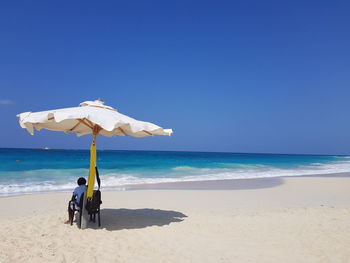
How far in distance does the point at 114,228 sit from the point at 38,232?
1447 millimetres

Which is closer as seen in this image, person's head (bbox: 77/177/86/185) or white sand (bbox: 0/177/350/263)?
white sand (bbox: 0/177/350/263)

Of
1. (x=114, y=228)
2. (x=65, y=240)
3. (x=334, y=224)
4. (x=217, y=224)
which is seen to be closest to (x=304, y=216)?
(x=334, y=224)

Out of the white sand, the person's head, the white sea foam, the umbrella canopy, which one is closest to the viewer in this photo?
the white sand

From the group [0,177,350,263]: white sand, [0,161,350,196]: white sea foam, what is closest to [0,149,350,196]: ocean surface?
[0,161,350,196]: white sea foam

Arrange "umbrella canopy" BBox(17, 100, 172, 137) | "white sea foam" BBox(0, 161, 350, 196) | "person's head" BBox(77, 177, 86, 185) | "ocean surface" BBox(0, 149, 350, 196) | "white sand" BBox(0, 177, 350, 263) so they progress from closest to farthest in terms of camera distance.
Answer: "white sand" BBox(0, 177, 350, 263) → "umbrella canopy" BBox(17, 100, 172, 137) → "person's head" BBox(77, 177, 86, 185) → "white sea foam" BBox(0, 161, 350, 196) → "ocean surface" BBox(0, 149, 350, 196)

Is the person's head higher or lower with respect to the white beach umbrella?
lower

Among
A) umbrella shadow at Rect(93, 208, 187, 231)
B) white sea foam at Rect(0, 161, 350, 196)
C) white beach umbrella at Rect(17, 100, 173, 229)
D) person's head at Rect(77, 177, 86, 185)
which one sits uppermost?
white beach umbrella at Rect(17, 100, 173, 229)

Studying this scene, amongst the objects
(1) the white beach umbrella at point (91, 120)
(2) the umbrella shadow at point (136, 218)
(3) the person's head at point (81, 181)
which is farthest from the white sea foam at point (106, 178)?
(1) the white beach umbrella at point (91, 120)

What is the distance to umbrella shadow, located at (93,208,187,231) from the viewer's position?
6.40 m

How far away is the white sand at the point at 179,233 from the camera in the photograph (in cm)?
449

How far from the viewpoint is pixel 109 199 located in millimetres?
9953

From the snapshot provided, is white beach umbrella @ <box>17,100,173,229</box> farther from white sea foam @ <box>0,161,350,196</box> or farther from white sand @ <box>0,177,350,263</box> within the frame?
white sea foam @ <box>0,161,350,196</box>

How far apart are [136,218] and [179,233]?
169 centimetres

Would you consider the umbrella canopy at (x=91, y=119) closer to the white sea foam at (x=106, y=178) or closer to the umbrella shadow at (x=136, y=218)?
the umbrella shadow at (x=136, y=218)
